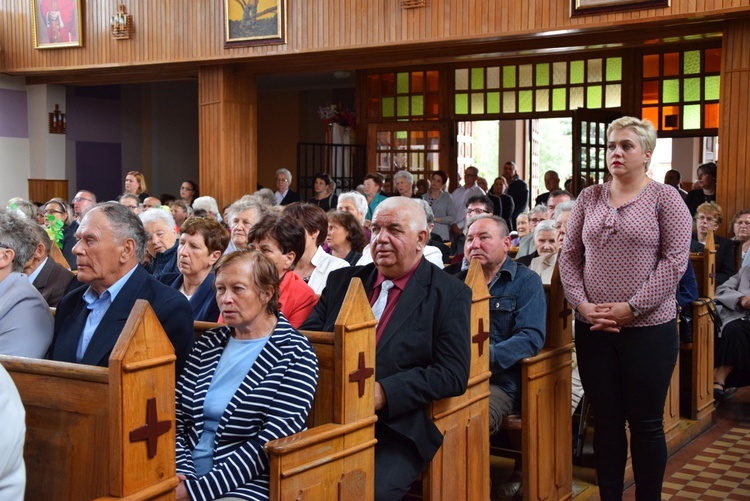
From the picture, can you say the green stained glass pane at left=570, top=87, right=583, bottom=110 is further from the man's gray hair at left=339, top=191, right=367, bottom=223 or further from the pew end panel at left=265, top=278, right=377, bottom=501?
the pew end panel at left=265, top=278, right=377, bottom=501

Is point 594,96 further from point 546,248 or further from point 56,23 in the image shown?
point 56,23

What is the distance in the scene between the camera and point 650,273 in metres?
3.38

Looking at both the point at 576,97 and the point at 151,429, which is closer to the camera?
the point at 151,429

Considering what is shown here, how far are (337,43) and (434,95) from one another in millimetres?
2991

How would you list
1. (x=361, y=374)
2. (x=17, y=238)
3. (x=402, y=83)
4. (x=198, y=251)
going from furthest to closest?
(x=402, y=83) → (x=198, y=251) → (x=17, y=238) → (x=361, y=374)

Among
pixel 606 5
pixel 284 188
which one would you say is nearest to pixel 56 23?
pixel 284 188

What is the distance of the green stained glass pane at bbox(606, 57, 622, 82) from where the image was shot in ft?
34.8

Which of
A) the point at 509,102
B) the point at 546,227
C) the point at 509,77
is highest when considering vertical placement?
the point at 509,77

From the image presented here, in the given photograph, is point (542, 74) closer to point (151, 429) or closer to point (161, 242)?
point (161, 242)

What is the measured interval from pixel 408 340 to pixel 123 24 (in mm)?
8993

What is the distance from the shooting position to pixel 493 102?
11.7 m

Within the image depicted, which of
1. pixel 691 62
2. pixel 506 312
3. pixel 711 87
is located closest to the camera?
pixel 506 312

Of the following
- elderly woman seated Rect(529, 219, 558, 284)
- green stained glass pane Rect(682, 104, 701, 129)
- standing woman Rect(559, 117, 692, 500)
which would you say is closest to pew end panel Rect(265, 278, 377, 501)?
standing woman Rect(559, 117, 692, 500)

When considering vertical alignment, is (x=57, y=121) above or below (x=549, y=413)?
above
